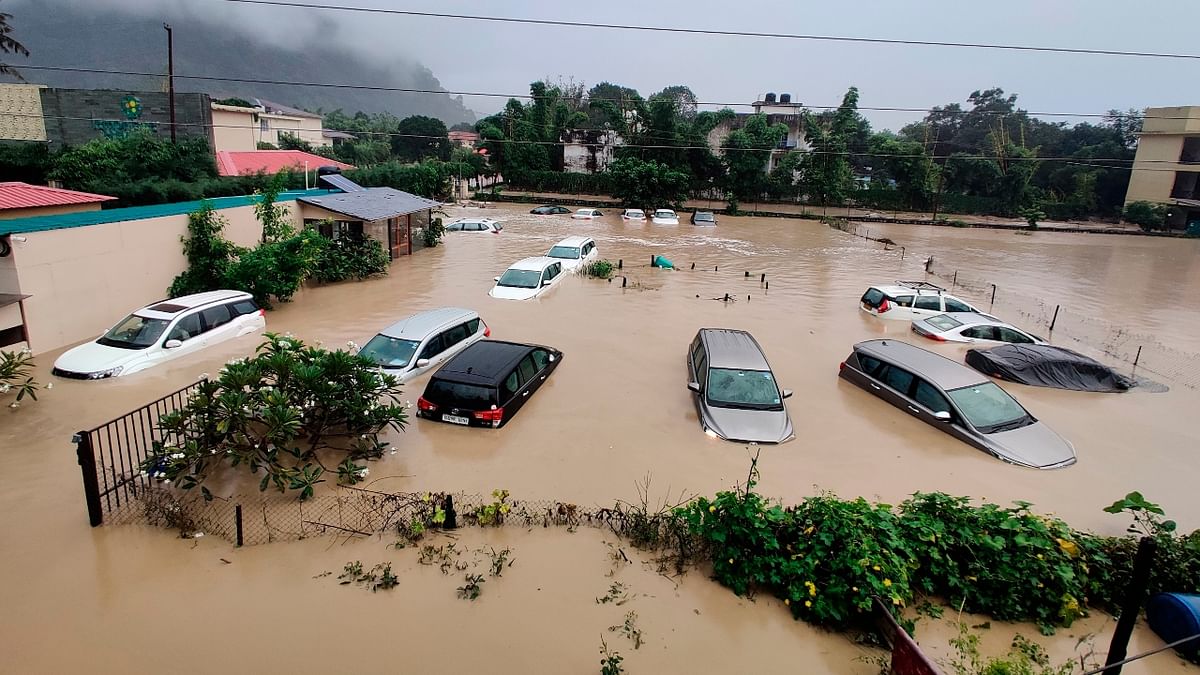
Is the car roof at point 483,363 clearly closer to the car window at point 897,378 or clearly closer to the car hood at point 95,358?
the car hood at point 95,358

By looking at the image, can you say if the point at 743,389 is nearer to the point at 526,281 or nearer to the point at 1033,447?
the point at 1033,447

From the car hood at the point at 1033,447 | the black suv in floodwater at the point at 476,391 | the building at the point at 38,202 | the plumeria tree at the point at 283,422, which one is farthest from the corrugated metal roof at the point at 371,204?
the car hood at the point at 1033,447

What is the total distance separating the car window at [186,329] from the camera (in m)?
12.7

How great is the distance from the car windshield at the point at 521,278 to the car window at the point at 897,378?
10.9m

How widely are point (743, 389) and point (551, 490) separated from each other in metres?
4.06

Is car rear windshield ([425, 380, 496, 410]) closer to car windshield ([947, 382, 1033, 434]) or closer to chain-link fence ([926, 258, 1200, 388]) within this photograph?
car windshield ([947, 382, 1033, 434])

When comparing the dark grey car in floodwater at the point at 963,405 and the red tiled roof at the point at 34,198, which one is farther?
the red tiled roof at the point at 34,198

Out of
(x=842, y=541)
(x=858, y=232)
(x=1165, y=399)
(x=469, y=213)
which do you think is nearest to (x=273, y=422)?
(x=842, y=541)

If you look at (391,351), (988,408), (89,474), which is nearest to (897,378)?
(988,408)

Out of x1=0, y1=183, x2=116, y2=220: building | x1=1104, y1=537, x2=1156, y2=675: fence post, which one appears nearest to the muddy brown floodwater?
x1=1104, y1=537, x2=1156, y2=675: fence post

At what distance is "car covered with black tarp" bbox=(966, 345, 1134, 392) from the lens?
45.0ft

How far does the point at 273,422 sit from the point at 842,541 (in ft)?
22.6

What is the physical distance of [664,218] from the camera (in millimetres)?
42594

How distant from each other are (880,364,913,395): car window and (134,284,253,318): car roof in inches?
544
